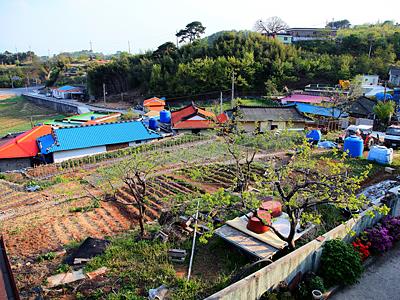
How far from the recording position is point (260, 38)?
155ft

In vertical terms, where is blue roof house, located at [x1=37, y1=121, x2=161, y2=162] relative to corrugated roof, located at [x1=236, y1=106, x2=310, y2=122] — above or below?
below

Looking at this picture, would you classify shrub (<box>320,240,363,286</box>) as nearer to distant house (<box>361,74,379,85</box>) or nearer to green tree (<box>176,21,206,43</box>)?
distant house (<box>361,74,379,85</box>)

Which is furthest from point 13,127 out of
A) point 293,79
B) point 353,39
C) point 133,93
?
point 353,39

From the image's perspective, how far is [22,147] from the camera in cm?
2153

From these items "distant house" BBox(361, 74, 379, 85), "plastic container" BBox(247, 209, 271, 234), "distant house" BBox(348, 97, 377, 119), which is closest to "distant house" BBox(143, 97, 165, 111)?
"distant house" BBox(348, 97, 377, 119)

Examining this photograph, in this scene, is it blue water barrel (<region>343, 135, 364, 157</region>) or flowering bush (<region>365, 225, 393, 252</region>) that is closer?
flowering bush (<region>365, 225, 393, 252</region>)

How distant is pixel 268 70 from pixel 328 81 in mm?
7942

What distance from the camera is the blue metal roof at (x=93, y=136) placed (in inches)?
814

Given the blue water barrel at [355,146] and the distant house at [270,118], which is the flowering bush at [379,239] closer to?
the blue water barrel at [355,146]

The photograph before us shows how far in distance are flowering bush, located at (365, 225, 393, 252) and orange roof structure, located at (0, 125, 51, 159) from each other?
A: 20769 millimetres

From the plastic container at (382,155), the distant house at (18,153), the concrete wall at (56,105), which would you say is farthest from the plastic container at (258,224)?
the concrete wall at (56,105)

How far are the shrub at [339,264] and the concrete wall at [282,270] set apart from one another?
0.55ft

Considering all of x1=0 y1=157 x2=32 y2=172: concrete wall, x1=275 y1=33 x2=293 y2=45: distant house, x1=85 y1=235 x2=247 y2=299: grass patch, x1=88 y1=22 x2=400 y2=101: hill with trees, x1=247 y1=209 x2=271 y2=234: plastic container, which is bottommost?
x1=0 y1=157 x2=32 y2=172: concrete wall

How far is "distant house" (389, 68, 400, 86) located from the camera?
34.5 metres
